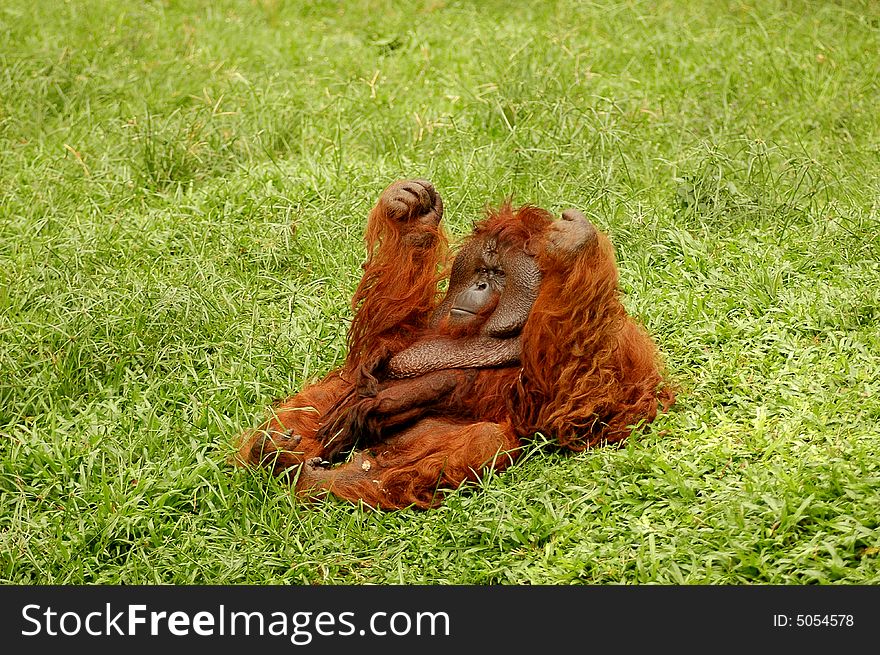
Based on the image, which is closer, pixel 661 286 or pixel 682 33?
pixel 661 286

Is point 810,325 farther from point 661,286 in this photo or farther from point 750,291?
point 661,286

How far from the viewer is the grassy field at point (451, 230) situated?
2.85 meters

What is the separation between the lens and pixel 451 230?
14.4ft

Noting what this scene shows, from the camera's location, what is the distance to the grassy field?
112 inches


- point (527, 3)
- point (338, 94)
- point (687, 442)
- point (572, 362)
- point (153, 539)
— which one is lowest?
point (153, 539)

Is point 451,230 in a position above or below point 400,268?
below

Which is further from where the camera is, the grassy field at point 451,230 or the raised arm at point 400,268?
the raised arm at point 400,268

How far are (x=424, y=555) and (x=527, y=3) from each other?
4.58 m

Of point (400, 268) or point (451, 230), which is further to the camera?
point (451, 230)

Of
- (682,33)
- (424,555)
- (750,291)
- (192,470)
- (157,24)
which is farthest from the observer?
(157,24)

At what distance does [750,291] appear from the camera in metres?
3.81

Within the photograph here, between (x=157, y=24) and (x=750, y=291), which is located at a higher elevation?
(x=157, y=24)

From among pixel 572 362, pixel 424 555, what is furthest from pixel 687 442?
pixel 424 555

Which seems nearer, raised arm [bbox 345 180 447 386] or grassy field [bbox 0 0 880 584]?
grassy field [bbox 0 0 880 584]
